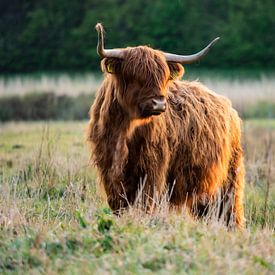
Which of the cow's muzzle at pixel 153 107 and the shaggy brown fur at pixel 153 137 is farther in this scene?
the shaggy brown fur at pixel 153 137

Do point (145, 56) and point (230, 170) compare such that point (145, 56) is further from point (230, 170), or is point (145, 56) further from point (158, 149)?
point (230, 170)

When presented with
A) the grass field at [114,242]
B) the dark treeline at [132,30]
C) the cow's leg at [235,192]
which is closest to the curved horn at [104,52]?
the grass field at [114,242]

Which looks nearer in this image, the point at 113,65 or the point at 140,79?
the point at 140,79

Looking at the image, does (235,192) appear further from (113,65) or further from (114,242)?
(114,242)

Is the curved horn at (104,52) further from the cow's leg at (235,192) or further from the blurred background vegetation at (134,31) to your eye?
the blurred background vegetation at (134,31)

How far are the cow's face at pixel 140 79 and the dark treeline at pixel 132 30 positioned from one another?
32.0 m

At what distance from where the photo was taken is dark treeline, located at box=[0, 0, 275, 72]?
40.8 m

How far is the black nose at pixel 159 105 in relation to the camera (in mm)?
7162

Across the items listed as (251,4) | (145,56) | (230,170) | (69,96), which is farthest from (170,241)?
(251,4)

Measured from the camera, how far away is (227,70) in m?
39.8

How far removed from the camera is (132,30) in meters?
41.9

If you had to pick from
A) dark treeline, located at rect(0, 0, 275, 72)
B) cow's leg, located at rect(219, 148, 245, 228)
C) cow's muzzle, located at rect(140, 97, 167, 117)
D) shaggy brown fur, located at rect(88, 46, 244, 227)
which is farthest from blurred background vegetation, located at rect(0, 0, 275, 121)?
cow's muzzle, located at rect(140, 97, 167, 117)

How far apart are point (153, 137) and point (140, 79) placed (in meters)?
0.55

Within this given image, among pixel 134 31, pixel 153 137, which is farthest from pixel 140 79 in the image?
pixel 134 31
